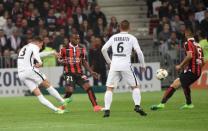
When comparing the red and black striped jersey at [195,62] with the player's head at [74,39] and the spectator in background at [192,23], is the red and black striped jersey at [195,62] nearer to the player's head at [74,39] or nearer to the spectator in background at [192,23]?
the player's head at [74,39]

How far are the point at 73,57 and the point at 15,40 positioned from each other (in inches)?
458

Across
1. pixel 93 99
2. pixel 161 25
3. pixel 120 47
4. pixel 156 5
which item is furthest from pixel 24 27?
pixel 120 47

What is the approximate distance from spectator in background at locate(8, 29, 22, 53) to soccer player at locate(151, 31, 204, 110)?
41.8 feet

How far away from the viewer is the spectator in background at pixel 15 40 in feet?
111

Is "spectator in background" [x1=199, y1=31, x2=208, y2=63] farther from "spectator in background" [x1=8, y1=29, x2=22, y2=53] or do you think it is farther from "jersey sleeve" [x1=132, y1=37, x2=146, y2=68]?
"jersey sleeve" [x1=132, y1=37, x2=146, y2=68]

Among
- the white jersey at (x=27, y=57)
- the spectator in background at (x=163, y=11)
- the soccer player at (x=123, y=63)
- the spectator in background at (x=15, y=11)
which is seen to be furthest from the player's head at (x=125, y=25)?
the spectator in background at (x=163, y=11)

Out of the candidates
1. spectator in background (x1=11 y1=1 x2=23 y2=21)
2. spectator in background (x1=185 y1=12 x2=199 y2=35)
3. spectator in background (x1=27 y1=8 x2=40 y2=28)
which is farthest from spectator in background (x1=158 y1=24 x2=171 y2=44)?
spectator in background (x1=11 y1=1 x2=23 y2=21)

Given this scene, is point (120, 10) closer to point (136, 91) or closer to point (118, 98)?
point (118, 98)

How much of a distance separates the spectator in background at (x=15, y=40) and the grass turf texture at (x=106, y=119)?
7.39 m

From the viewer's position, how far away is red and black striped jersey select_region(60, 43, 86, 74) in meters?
22.8

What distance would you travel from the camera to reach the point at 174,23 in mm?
37188

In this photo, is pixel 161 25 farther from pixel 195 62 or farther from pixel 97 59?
pixel 195 62

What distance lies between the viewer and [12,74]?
32.8 meters

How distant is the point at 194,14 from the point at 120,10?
13.2 ft
